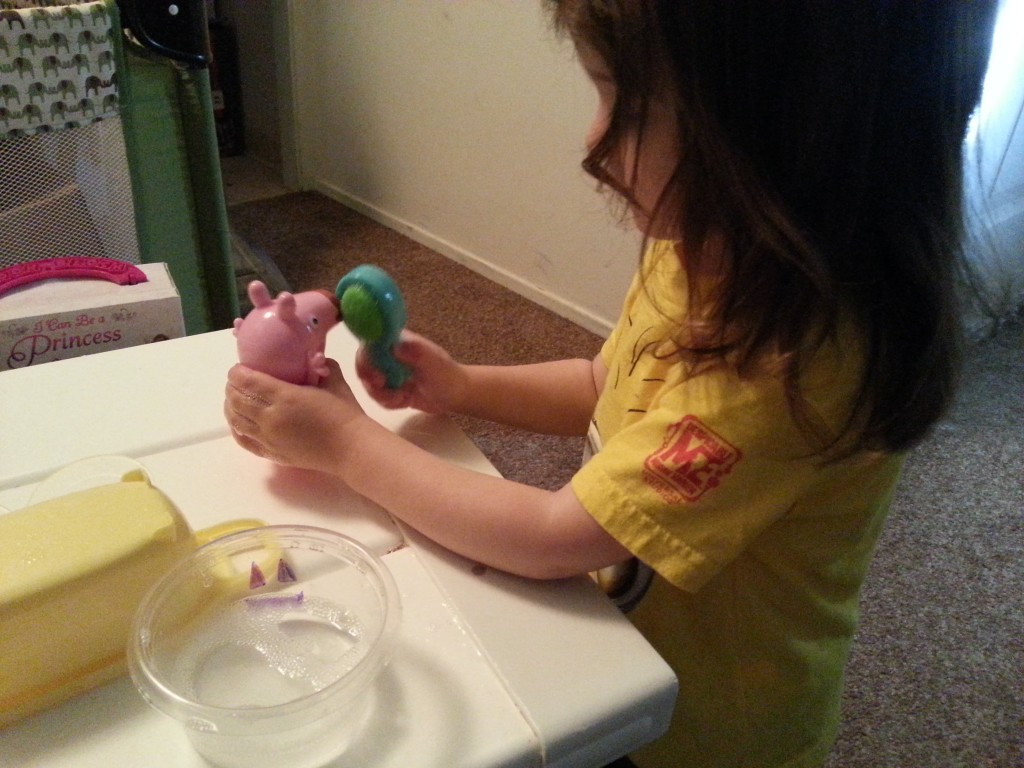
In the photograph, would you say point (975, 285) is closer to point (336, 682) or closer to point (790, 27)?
point (790, 27)

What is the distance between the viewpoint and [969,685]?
979 millimetres

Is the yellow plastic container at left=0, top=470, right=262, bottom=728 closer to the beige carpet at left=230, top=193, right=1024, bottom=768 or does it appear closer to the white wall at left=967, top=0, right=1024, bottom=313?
the beige carpet at left=230, top=193, right=1024, bottom=768

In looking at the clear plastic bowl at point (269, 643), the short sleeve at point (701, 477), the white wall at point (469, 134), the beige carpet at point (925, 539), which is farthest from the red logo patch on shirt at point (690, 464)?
the white wall at point (469, 134)

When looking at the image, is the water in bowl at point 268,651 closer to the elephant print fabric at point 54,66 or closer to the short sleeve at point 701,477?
the short sleeve at point 701,477

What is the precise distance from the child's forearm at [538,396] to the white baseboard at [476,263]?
0.94 m

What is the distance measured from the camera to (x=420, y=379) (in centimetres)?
55

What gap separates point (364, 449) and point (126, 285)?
35cm

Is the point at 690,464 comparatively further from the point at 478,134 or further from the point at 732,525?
the point at 478,134

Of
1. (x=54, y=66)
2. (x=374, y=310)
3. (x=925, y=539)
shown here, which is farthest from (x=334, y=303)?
(x=925, y=539)

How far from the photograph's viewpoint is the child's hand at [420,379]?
534 mm

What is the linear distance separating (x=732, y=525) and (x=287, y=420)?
0.79 ft

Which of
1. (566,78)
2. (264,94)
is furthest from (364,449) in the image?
(264,94)

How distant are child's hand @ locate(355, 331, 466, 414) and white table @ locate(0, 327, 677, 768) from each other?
0.04ft

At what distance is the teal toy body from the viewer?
0.48 metres
